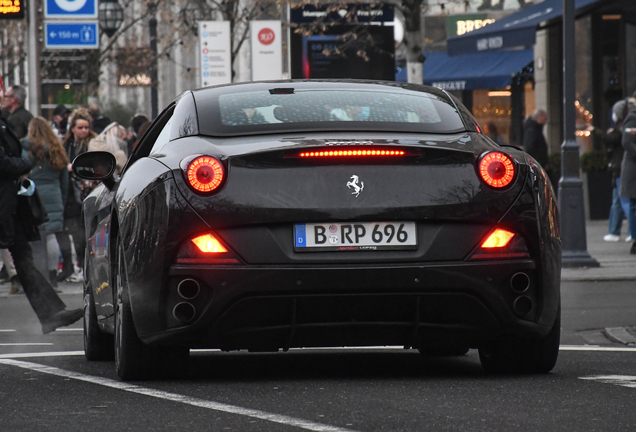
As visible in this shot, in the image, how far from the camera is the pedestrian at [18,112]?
16.0 metres

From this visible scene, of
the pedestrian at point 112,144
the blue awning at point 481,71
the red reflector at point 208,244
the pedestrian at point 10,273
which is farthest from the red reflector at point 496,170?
the blue awning at point 481,71

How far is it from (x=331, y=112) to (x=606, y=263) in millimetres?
9911

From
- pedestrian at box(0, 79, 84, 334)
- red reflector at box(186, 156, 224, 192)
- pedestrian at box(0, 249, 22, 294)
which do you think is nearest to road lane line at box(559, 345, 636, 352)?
red reflector at box(186, 156, 224, 192)

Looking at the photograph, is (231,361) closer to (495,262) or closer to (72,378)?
(72,378)

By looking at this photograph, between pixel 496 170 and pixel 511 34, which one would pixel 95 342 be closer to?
pixel 496 170

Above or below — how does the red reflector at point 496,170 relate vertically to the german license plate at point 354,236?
above

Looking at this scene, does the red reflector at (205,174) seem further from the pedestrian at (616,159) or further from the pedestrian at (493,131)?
the pedestrian at (493,131)

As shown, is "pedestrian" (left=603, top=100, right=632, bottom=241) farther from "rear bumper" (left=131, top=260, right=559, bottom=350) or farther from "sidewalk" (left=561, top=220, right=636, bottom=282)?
"rear bumper" (left=131, top=260, right=559, bottom=350)

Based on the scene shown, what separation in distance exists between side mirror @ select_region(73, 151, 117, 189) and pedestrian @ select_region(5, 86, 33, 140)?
341 inches

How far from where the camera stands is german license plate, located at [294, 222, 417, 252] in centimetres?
584

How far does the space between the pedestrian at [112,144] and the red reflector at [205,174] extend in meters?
8.66

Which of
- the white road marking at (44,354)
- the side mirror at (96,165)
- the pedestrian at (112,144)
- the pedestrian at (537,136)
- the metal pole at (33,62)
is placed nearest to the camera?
the side mirror at (96,165)

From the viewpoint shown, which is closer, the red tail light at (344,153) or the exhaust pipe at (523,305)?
the red tail light at (344,153)

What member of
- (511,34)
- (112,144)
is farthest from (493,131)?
(112,144)
